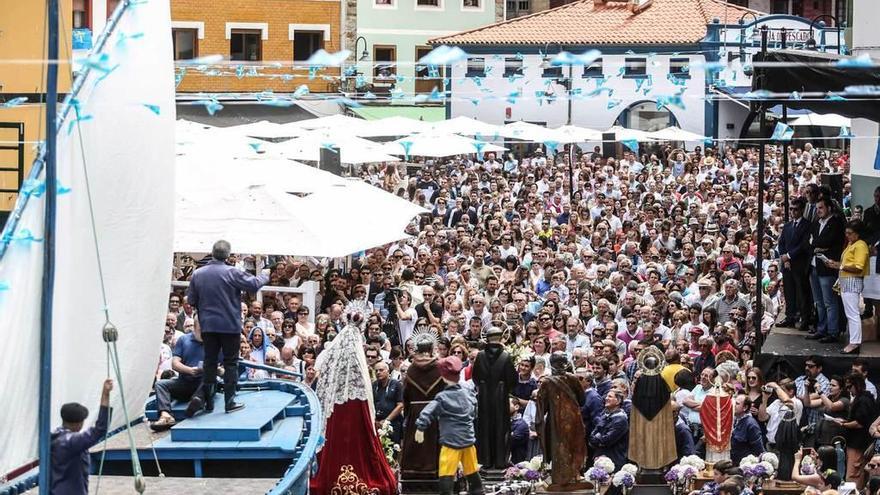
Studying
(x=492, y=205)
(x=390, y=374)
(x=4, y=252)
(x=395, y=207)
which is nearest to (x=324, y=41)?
(x=492, y=205)

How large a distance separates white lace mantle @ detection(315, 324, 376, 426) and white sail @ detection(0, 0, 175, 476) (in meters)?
3.44

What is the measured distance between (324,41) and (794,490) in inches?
1500

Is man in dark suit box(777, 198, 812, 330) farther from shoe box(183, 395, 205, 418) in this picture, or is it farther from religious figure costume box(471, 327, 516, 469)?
shoe box(183, 395, 205, 418)

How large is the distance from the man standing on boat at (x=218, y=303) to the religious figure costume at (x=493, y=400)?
10.5ft

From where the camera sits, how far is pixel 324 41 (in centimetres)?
5150

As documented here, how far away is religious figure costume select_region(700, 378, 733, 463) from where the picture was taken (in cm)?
1568

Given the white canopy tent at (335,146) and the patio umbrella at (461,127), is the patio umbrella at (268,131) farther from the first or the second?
the patio umbrella at (461,127)

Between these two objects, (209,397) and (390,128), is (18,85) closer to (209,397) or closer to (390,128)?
(390,128)

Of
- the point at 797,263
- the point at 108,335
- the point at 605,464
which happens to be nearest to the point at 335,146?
the point at 797,263

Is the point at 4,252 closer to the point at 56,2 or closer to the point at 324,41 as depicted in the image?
the point at 56,2

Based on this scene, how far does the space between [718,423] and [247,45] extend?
36.7m

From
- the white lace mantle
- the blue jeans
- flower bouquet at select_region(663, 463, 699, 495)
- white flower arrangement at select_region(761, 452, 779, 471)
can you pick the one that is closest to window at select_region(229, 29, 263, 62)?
the blue jeans

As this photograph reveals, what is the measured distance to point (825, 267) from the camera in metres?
18.6

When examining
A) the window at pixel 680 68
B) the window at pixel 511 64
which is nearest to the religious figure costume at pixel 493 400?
the window at pixel 680 68
